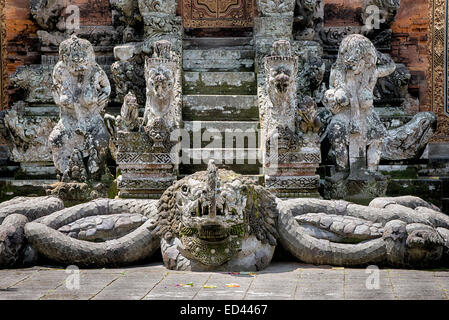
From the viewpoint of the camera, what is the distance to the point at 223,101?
10586 mm

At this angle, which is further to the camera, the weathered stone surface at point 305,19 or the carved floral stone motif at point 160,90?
the weathered stone surface at point 305,19

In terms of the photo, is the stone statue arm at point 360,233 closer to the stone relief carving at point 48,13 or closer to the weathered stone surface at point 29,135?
the weathered stone surface at point 29,135

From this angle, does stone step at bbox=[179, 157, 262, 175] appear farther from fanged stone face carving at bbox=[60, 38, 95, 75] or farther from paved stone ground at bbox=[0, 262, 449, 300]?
paved stone ground at bbox=[0, 262, 449, 300]

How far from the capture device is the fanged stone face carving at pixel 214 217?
20.4ft

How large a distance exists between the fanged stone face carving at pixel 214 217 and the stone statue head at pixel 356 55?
116 inches

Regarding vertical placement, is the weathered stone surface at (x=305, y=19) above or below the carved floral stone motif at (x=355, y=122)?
above

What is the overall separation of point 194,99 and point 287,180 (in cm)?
246

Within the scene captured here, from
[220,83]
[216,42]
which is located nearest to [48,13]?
[216,42]

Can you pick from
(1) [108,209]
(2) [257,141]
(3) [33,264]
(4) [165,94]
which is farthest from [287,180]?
(3) [33,264]

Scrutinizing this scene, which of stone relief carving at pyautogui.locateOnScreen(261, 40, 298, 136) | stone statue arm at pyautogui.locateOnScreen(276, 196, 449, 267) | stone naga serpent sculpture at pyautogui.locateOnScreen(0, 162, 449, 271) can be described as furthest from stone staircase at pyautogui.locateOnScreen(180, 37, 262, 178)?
stone statue arm at pyautogui.locateOnScreen(276, 196, 449, 267)

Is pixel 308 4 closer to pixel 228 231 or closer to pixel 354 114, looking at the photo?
pixel 354 114

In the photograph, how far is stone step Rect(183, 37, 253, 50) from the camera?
12.2m

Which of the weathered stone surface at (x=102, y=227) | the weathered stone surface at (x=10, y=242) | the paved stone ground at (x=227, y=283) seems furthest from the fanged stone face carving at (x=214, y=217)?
the weathered stone surface at (x=10, y=242)
